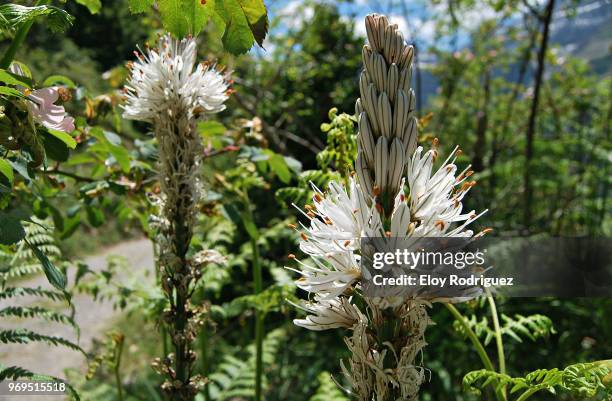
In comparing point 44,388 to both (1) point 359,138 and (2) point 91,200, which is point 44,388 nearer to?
(2) point 91,200

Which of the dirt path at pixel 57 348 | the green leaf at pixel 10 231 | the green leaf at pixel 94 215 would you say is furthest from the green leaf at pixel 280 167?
the dirt path at pixel 57 348

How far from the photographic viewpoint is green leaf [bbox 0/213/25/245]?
3.32 ft

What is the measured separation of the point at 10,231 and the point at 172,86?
26.5 inches

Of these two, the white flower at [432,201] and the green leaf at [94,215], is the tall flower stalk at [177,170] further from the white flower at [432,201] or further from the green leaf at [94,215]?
the white flower at [432,201]

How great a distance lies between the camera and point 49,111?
1308 millimetres

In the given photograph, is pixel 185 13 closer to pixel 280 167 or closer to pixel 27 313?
pixel 280 167

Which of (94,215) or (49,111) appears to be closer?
(49,111)

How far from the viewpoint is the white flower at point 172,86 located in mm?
1514

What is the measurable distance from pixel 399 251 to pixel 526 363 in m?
3.40

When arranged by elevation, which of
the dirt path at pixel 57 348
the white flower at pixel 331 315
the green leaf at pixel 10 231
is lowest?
the white flower at pixel 331 315

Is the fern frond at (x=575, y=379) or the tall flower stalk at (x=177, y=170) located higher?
the tall flower stalk at (x=177, y=170)

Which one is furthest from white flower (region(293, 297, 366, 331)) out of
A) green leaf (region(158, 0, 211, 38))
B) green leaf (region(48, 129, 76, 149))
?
green leaf (region(48, 129, 76, 149))

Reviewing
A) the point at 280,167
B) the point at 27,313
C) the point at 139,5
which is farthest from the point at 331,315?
the point at 27,313

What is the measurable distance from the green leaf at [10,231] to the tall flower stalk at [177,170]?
19.3 inches
